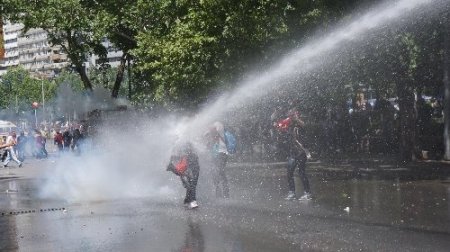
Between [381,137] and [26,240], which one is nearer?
[26,240]

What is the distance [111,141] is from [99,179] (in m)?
16.9

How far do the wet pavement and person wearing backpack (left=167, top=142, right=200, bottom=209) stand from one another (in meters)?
0.34

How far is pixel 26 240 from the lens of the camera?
940cm

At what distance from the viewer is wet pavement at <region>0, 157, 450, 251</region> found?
844 cm

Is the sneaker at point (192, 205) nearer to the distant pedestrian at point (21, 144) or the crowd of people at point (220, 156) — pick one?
the crowd of people at point (220, 156)

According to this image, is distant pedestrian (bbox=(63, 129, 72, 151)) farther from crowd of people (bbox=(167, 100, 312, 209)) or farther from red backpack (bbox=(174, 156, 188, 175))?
red backpack (bbox=(174, 156, 188, 175))

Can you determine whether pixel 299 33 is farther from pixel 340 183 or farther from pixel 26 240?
pixel 26 240

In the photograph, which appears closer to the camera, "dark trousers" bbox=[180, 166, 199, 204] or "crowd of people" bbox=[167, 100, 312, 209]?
"dark trousers" bbox=[180, 166, 199, 204]

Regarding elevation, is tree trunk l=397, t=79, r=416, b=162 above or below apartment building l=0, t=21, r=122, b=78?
below

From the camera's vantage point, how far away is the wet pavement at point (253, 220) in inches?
332

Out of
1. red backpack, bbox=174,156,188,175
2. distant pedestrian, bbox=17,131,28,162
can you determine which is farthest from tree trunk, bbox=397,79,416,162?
distant pedestrian, bbox=17,131,28,162

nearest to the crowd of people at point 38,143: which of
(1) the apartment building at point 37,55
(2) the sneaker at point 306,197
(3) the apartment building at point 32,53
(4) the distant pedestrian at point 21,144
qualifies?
(4) the distant pedestrian at point 21,144

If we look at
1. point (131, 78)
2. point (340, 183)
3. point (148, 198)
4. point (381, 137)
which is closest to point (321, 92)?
point (381, 137)

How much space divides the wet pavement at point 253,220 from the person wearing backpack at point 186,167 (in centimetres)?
34
